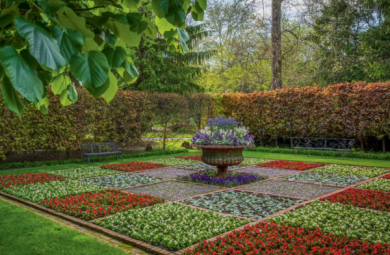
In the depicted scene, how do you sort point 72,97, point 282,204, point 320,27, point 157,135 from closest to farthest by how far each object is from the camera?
point 72,97 → point 282,204 → point 157,135 → point 320,27

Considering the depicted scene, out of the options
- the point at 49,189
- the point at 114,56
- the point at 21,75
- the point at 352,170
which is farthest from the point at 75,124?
the point at 21,75

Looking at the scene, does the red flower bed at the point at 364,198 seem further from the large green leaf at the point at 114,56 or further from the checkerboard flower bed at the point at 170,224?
the large green leaf at the point at 114,56

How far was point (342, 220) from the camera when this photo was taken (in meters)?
5.42

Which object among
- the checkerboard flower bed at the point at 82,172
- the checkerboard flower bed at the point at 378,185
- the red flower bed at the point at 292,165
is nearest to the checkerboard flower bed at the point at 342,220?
the checkerboard flower bed at the point at 378,185

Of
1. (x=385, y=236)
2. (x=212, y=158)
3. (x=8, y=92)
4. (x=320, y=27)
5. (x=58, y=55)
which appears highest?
(x=320, y=27)

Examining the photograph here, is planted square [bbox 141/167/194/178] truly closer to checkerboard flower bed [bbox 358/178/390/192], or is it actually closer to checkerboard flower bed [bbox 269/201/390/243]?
checkerboard flower bed [bbox 269/201/390/243]

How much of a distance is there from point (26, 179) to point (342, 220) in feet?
25.5

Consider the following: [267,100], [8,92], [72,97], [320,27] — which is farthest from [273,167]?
[320,27]

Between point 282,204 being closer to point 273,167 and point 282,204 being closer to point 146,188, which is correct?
point 146,188

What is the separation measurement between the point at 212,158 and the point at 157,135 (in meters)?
8.11

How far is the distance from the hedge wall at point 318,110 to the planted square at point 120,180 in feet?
29.8

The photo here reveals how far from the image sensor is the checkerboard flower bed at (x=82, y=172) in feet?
32.4

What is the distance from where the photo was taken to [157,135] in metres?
16.7

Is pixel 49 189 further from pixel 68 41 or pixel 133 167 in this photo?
pixel 68 41
